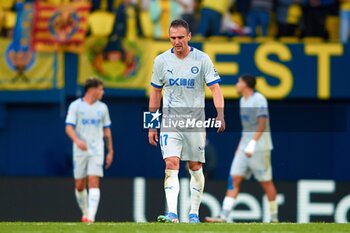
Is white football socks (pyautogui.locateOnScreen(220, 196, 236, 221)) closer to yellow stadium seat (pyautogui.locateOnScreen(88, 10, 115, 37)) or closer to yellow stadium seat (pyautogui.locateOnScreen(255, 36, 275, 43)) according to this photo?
yellow stadium seat (pyautogui.locateOnScreen(255, 36, 275, 43))

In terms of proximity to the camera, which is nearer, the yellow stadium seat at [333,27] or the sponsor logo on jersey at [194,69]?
the sponsor logo on jersey at [194,69]

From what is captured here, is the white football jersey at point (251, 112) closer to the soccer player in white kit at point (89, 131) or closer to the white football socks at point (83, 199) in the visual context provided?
the soccer player in white kit at point (89, 131)

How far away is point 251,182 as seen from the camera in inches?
741

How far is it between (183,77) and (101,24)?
912 cm

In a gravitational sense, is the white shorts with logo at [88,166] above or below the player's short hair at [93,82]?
below

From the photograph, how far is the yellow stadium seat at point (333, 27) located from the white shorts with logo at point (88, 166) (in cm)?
718

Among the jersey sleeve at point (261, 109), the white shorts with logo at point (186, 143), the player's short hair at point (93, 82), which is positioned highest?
the player's short hair at point (93, 82)

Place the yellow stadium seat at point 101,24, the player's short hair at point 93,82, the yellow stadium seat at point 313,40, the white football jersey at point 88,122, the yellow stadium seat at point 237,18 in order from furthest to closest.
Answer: the yellow stadium seat at point 237,18 → the yellow stadium seat at point 313,40 → the yellow stadium seat at point 101,24 → the white football jersey at point 88,122 → the player's short hair at point 93,82

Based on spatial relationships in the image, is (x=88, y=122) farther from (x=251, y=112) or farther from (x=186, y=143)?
(x=186, y=143)

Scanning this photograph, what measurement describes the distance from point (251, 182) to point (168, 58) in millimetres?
7527

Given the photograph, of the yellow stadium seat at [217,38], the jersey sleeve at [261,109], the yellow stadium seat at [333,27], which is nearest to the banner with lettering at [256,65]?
the yellow stadium seat at [217,38]

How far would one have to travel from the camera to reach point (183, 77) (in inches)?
455

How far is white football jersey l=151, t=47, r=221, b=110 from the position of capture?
11562 mm

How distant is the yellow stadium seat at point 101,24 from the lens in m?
20.4
